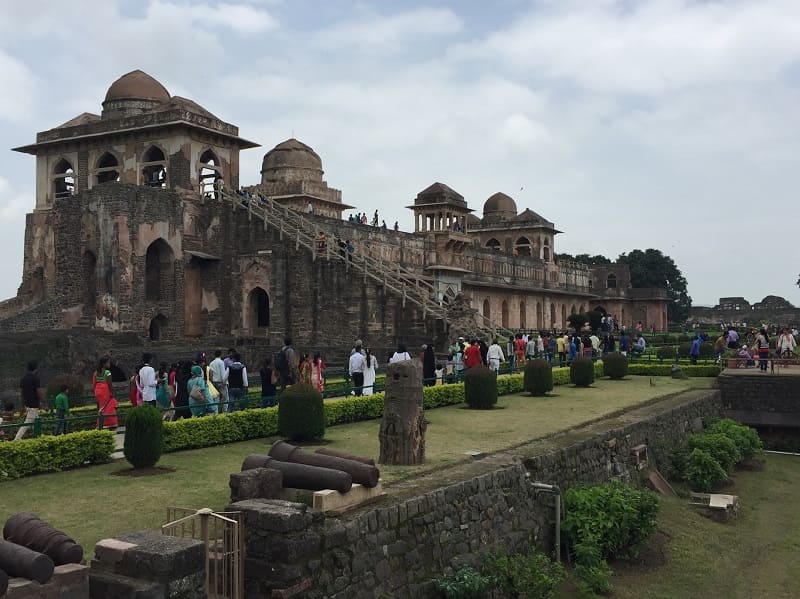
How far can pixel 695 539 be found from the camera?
13602 mm

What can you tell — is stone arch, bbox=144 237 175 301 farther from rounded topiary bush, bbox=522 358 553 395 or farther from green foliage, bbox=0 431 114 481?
green foliage, bbox=0 431 114 481

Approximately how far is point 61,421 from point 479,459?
5644mm

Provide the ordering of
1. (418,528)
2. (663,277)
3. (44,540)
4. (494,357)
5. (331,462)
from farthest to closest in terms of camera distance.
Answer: (663,277)
(494,357)
(418,528)
(331,462)
(44,540)

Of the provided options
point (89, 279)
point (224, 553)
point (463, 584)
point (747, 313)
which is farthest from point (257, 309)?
point (747, 313)

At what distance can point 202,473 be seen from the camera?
10953mm

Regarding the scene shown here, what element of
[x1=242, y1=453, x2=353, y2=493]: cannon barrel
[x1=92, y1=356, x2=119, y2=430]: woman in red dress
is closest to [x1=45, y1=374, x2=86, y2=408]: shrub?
[x1=92, y1=356, x2=119, y2=430]: woman in red dress

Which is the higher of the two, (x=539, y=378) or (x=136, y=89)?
(x=136, y=89)

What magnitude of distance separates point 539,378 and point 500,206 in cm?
4282

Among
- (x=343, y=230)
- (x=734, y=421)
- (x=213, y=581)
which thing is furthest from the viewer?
(x=343, y=230)

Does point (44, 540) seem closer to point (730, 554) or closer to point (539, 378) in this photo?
point (730, 554)

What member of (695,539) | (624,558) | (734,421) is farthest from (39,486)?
(734,421)

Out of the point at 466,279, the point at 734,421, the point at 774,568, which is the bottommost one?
the point at 774,568

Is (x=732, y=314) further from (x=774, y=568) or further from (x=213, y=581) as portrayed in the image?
(x=213, y=581)

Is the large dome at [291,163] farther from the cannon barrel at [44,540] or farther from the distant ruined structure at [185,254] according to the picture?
the cannon barrel at [44,540]
